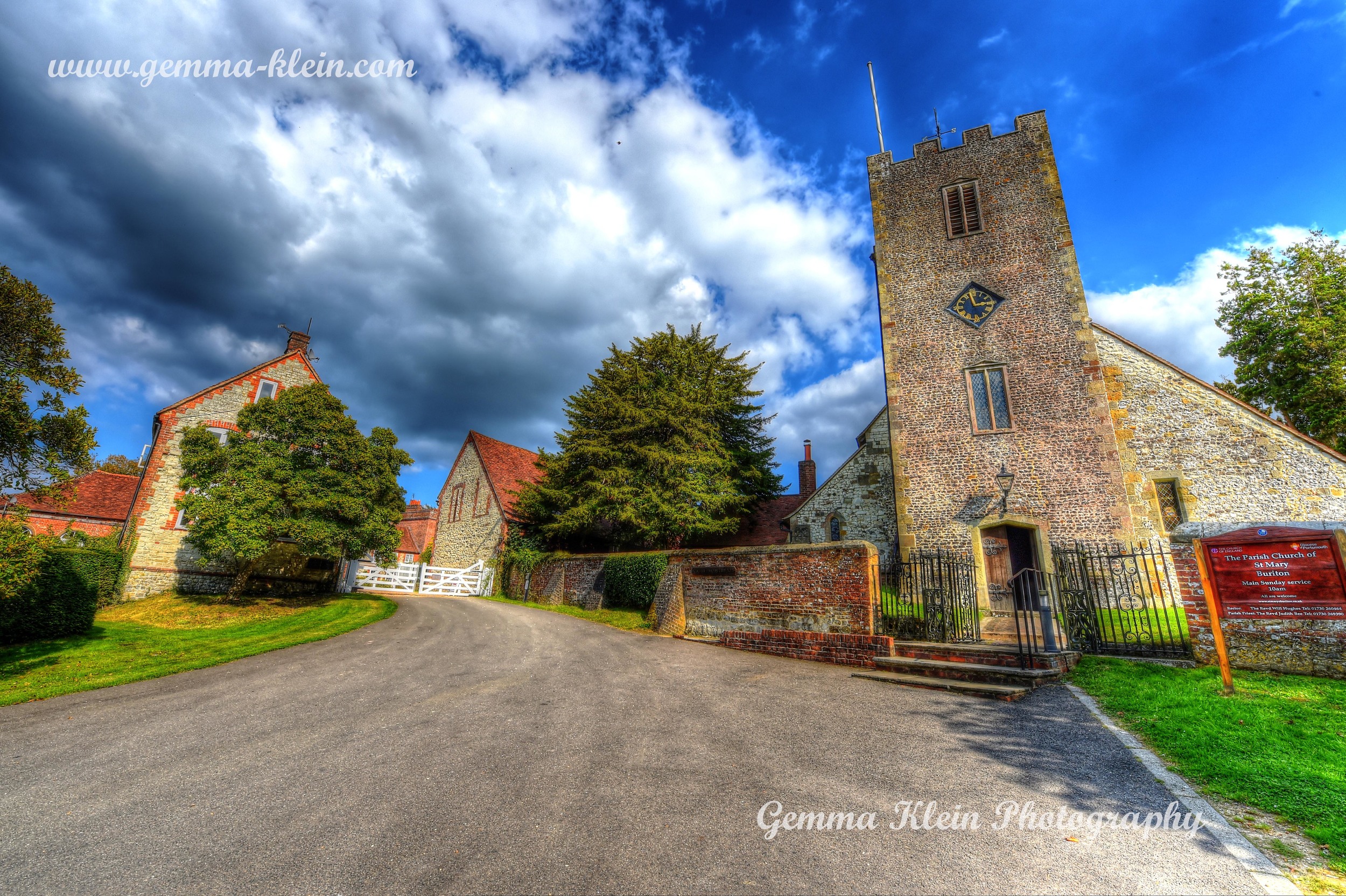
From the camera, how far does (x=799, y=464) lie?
2855cm

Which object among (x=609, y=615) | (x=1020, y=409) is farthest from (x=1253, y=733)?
(x=609, y=615)

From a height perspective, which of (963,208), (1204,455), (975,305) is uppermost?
(963,208)

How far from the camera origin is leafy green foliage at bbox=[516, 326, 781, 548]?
21312 millimetres

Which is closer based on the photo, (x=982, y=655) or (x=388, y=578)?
(x=982, y=655)

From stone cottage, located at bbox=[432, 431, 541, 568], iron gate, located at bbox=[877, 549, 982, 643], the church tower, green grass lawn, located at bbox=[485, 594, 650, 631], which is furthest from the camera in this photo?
stone cottage, located at bbox=[432, 431, 541, 568]

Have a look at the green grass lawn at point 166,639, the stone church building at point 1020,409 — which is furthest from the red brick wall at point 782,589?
the green grass lawn at point 166,639

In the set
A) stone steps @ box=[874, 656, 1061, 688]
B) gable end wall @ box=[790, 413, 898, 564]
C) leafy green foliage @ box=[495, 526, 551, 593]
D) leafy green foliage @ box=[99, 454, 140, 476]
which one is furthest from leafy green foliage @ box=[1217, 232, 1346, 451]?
leafy green foliage @ box=[99, 454, 140, 476]

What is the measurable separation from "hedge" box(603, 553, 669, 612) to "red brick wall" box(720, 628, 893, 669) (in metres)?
4.23

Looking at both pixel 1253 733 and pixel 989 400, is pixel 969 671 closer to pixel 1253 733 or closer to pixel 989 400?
pixel 1253 733

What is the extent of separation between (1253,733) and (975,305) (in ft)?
46.2

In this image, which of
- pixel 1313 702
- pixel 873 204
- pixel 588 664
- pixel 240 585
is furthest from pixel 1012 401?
pixel 240 585

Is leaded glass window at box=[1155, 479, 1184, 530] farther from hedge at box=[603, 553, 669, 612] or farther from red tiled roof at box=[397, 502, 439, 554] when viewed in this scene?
red tiled roof at box=[397, 502, 439, 554]

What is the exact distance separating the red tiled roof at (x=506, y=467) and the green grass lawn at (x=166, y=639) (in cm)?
996

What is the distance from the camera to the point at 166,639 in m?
12.1
